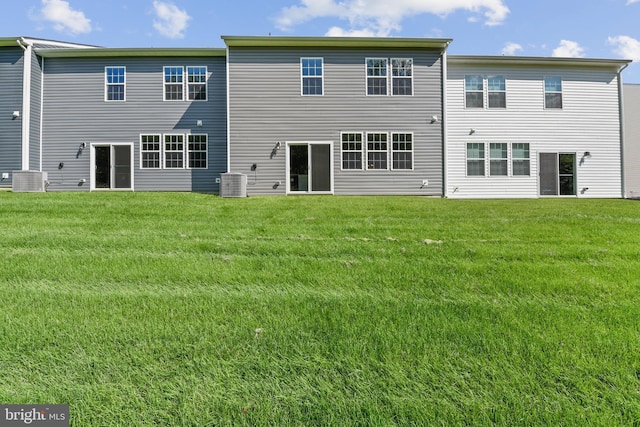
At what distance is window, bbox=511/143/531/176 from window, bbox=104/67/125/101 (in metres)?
15.6

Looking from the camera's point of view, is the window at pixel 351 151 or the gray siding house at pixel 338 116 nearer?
the gray siding house at pixel 338 116

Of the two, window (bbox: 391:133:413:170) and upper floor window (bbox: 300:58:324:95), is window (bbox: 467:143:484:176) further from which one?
upper floor window (bbox: 300:58:324:95)

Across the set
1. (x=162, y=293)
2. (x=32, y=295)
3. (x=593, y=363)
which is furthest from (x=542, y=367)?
(x=32, y=295)

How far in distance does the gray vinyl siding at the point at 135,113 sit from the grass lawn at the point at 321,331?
29.3 feet

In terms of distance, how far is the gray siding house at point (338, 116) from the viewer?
42.6 ft

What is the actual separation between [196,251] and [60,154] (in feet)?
41.0

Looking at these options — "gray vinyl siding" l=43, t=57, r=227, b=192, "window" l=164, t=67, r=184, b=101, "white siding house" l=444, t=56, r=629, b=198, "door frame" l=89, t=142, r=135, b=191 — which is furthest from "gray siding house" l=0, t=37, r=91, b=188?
"white siding house" l=444, t=56, r=629, b=198

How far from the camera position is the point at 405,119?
1326 centimetres

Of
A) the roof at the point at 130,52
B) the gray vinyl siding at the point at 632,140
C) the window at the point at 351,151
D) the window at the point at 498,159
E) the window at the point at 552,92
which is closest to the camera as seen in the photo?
the window at the point at 351,151

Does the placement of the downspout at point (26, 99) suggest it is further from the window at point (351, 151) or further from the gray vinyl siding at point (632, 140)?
the gray vinyl siding at point (632, 140)

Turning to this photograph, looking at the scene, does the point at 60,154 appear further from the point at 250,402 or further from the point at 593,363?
the point at 593,363

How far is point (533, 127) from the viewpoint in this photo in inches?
575

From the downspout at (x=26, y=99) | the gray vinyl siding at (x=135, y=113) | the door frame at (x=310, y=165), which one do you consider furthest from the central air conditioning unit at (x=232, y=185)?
the downspout at (x=26, y=99)

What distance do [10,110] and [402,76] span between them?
1446 cm
